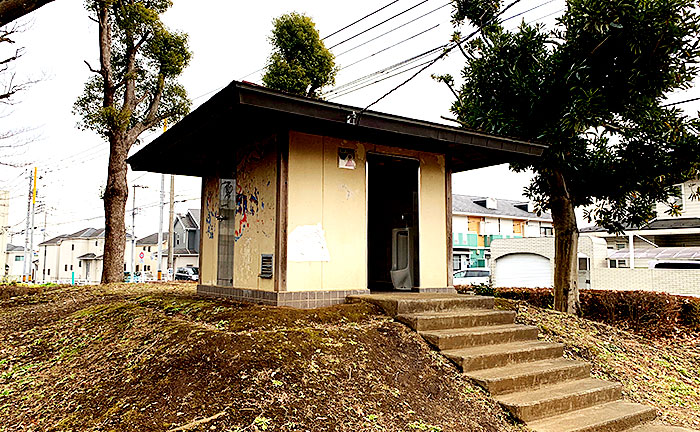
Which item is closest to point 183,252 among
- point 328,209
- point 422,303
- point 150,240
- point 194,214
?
point 194,214

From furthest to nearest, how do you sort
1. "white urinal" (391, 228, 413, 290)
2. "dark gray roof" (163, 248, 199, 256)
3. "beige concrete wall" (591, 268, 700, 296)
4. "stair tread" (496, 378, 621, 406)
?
"dark gray roof" (163, 248, 199, 256)
"beige concrete wall" (591, 268, 700, 296)
"white urinal" (391, 228, 413, 290)
"stair tread" (496, 378, 621, 406)

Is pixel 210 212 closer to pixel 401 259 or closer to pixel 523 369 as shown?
pixel 401 259

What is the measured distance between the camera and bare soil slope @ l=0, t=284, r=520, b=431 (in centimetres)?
355

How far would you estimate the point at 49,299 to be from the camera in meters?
9.36

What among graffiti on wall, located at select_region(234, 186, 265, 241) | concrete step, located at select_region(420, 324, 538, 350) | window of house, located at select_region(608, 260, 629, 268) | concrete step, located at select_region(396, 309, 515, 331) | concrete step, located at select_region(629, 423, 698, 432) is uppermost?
graffiti on wall, located at select_region(234, 186, 265, 241)

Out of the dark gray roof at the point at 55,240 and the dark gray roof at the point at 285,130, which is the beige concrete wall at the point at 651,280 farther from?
the dark gray roof at the point at 55,240

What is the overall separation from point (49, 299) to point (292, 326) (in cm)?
693

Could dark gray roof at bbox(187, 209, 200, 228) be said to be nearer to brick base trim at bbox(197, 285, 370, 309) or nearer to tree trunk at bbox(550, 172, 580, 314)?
tree trunk at bbox(550, 172, 580, 314)

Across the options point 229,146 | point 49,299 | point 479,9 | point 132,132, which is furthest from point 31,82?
point 479,9

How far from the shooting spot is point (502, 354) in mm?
5090

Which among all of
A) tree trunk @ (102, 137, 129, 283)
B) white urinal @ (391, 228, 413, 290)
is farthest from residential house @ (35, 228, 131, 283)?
white urinal @ (391, 228, 413, 290)

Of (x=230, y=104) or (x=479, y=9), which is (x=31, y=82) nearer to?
(x=230, y=104)

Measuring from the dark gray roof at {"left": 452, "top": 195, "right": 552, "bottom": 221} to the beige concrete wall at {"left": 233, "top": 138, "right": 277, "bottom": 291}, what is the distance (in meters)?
27.5

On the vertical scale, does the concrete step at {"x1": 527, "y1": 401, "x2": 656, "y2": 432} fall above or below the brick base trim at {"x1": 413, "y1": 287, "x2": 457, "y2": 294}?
below
